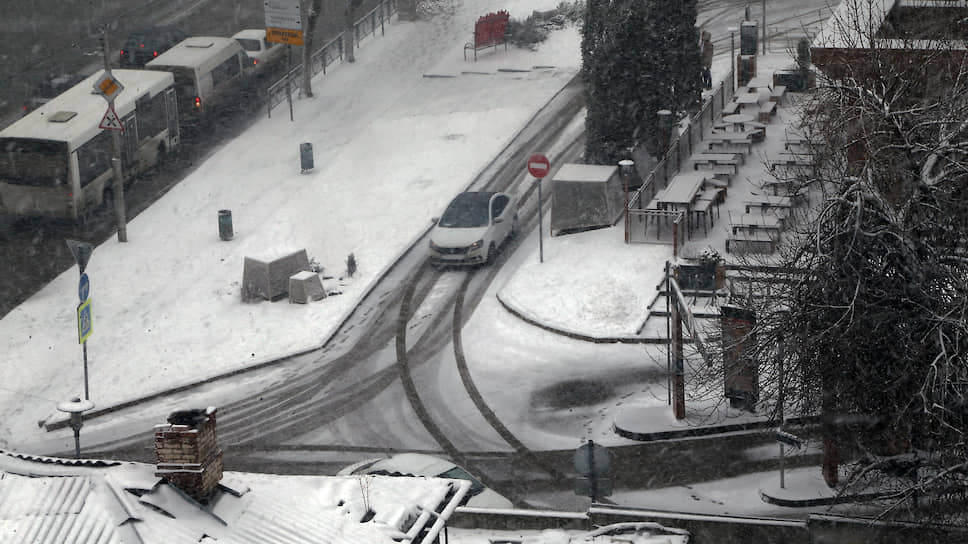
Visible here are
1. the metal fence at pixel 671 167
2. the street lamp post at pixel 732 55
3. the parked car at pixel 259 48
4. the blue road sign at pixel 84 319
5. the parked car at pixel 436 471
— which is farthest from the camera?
the parked car at pixel 259 48

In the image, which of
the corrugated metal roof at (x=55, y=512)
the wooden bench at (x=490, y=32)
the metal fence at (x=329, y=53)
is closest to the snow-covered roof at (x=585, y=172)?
the metal fence at (x=329, y=53)

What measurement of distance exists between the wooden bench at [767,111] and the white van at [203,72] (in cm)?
1629

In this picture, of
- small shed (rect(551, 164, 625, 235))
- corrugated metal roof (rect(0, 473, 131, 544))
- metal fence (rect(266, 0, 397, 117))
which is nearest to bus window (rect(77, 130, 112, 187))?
metal fence (rect(266, 0, 397, 117))

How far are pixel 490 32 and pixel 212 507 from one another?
3421cm

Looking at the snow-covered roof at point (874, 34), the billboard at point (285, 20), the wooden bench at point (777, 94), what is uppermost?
the snow-covered roof at point (874, 34)

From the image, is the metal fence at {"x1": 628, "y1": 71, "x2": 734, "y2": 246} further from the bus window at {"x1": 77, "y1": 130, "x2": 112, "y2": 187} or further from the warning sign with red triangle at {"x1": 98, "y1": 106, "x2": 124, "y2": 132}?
the bus window at {"x1": 77, "y1": 130, "x2": 112, "y2": 187}

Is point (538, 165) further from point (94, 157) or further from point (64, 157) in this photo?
point (64, 157)

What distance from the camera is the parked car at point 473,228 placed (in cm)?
3120

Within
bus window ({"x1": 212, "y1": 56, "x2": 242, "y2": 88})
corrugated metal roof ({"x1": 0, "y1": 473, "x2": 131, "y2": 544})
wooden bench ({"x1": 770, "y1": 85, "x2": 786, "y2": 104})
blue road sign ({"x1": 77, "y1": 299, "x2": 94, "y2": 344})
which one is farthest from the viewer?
bus window ({"x1": 212, "y1": 56, "x2": 242, "y2": 88})

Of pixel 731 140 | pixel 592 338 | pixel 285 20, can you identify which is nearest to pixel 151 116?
pixel 285 20

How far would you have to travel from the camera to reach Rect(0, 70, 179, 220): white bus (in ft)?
110

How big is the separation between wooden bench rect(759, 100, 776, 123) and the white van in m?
16.3

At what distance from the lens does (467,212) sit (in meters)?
32.1

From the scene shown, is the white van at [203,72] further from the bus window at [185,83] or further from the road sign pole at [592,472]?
the road sign pole at [592,472]
